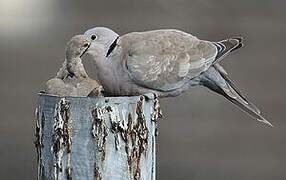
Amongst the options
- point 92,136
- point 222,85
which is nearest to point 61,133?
point 92,136

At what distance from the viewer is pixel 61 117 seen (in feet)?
2.95

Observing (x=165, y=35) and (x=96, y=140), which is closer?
(x=96, y=140)

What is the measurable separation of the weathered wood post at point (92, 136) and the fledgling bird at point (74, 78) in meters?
0.04

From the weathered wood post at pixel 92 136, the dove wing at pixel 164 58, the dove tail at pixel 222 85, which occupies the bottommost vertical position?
the weathered wood post at pixel 92 136

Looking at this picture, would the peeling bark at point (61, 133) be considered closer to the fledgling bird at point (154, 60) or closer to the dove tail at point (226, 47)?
the fledgling bird at point (154, 60)

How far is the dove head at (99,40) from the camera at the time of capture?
99 cm

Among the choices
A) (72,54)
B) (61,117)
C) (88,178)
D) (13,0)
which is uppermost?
(13,0)

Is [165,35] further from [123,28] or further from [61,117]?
[123,28]

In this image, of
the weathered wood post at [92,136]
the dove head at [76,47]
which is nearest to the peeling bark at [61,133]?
the weathered wood post at [92,136]

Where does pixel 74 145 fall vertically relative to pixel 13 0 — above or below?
below

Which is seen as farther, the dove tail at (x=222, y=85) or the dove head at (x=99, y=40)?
the dove tail at (x=222, y=85)

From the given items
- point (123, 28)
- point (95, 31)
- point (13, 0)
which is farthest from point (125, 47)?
point (13, 0)

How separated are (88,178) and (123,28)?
→ 1068 mm

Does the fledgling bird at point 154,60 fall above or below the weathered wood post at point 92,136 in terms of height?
above
